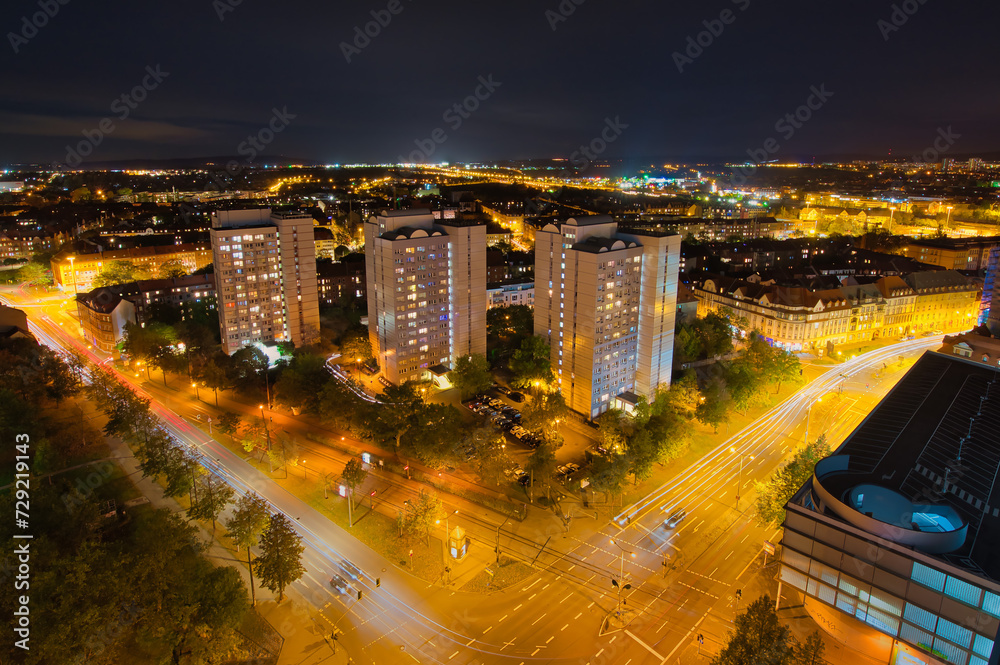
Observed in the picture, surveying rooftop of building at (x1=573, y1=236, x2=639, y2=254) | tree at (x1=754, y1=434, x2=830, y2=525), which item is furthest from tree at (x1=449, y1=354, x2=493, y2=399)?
tree at (x1=754, y1=434, x2=830, y2=525)

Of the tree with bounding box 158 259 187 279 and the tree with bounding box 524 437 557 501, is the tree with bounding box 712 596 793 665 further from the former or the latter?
the tree with bounding box 158 259 187 279

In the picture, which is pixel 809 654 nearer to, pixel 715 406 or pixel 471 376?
pixel 715 406

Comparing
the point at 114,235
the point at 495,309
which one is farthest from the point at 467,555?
the point at 114,235

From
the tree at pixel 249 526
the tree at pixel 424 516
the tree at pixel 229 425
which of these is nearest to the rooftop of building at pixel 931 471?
the tree at pixel 424 516

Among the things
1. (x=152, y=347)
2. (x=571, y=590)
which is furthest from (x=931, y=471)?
(x=152, y=347)

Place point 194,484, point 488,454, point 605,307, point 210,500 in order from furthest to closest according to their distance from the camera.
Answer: point 605,307
point 488,454
point 194,484
point 210,500

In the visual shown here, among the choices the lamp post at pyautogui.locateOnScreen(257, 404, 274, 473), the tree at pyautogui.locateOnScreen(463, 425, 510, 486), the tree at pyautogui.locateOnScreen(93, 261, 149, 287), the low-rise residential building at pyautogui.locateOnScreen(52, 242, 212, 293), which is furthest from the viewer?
the low-rise residential building at pyautogui.locateOnScreen(52, 242, 212, 293)
